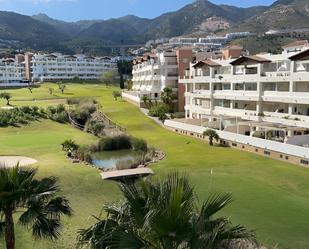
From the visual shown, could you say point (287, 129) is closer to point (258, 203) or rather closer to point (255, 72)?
point (255, 72)

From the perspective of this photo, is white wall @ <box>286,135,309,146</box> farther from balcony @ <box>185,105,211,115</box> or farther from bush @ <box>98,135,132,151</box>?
balcony @ <box>185,105,211,115</box>

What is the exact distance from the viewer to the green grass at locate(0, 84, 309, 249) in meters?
19.1

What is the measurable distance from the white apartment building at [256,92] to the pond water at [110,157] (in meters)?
12.7

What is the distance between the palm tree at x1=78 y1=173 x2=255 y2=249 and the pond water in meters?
30.6

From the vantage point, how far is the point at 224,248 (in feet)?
34.6

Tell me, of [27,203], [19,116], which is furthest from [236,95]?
[27,203]

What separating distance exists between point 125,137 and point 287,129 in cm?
1806

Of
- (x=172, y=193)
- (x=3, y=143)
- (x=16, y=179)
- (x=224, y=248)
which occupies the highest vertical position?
(x=172, y=193)

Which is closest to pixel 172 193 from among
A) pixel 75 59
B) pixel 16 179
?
pixel 16 179

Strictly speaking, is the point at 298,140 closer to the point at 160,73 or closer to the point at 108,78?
the point at 160,73

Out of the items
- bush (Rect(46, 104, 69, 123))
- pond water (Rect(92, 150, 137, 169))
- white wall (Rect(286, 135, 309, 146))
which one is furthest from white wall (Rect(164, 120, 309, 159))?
bush (Rect(46, 104, 69, 123))

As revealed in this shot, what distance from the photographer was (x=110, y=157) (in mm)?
43219

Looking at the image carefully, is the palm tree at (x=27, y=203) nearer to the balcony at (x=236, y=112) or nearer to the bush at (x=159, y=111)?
the balcony at (x=236, y=112)

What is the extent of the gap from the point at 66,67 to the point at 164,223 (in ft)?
513
